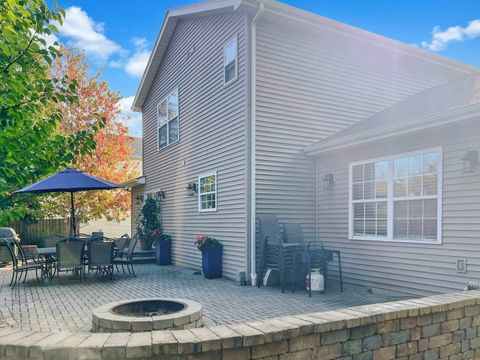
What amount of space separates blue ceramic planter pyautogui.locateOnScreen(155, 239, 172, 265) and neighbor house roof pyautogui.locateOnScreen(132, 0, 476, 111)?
19.1ft

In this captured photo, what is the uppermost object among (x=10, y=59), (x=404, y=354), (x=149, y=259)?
(x=10, y=59)

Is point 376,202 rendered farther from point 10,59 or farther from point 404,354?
point 10,59

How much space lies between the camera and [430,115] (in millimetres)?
5789

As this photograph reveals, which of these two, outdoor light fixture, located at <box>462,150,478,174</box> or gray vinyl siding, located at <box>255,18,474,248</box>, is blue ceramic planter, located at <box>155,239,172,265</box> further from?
outdoor light fixture, located at <box>462,150,478,174</box>

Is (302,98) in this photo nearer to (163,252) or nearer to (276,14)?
(276,14)

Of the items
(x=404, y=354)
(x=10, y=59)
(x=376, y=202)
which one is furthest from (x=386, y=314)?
(x=10, y=59)

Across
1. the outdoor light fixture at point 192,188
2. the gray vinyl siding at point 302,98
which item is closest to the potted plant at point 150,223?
the outdoor light fixture at point 192,188

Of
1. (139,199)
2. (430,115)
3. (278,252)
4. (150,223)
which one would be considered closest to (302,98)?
(430,115)

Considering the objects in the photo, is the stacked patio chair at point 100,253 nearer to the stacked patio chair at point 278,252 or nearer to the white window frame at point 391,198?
the stacked patio chair at point 278,252

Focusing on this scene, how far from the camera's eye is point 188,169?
10.6m

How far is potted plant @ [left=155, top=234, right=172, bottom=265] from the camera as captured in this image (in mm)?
11219

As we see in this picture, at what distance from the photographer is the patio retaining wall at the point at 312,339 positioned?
264 centimetres

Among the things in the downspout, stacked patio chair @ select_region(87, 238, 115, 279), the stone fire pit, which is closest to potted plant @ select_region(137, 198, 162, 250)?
stacked patio chair @ select_region(87, 238, 115, 279)

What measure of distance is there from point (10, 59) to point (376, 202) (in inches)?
242
